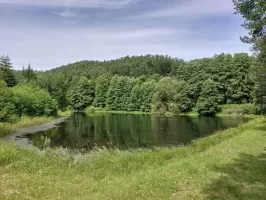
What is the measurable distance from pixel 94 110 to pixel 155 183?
301 ft

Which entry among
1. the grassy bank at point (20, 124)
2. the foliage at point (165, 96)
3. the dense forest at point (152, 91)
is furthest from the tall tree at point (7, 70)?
the foliage at point (165, 96)

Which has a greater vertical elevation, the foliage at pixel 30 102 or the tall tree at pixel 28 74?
the tall tree at pixel 28 74

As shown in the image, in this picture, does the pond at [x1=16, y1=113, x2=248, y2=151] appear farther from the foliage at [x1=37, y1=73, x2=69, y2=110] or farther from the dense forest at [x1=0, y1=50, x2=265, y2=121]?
the foliage at [x1=37, y1=73, x2=69, y2=110]

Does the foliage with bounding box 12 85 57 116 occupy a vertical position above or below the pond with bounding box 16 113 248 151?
above

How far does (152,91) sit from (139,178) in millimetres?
77703

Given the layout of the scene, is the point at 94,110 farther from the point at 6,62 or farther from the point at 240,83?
the point at 240,83

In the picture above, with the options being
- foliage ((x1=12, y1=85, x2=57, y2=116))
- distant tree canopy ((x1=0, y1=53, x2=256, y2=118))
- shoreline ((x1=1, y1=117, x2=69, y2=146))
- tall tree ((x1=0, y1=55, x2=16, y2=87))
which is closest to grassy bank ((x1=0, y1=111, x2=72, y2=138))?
shoreline ((x1=1, y1=117, x2=69, y2=146))

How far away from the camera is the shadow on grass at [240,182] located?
7.99 m

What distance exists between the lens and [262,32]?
58.7 feet

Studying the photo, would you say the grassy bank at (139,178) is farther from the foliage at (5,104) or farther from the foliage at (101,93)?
the foliage at (101,93)

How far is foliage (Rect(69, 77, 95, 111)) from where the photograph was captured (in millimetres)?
103625

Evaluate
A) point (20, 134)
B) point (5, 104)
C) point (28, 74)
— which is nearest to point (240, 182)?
point (20, 134)

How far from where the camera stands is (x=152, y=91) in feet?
286

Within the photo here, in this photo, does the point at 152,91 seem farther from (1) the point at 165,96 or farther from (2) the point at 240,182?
(2) the point at 240,182
